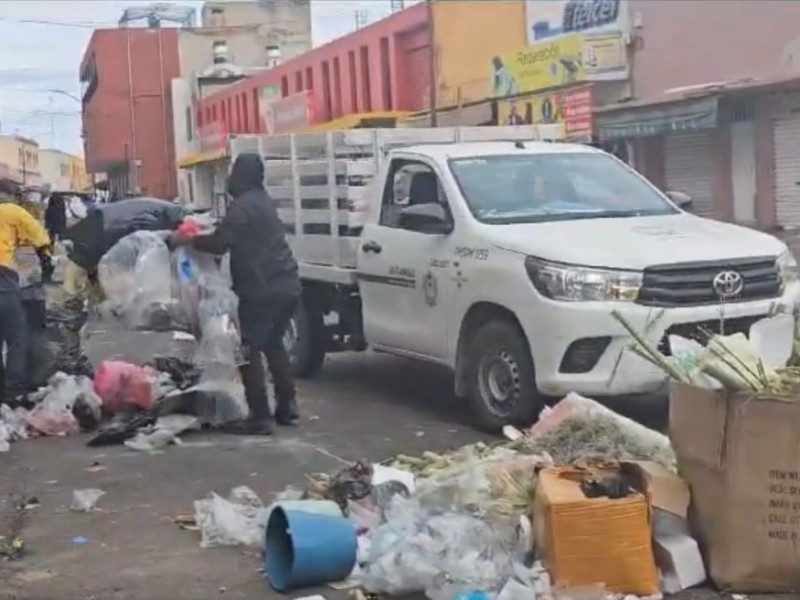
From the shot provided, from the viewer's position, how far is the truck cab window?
951 cm

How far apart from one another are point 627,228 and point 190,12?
6032cm

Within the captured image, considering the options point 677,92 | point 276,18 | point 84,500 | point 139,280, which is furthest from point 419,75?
point 276,18

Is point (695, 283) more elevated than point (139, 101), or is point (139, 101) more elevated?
point (139, 101)

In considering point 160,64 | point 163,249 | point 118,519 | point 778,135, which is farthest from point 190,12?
point 118,519

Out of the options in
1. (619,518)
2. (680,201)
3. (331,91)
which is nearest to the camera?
(619,518)

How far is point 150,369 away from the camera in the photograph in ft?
31.4

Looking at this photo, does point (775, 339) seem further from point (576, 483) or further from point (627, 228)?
point (627, 228)

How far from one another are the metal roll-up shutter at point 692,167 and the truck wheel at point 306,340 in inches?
606

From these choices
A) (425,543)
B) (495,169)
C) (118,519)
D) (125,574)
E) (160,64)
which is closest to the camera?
(425,543)

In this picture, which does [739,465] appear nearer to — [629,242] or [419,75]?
[629,242]

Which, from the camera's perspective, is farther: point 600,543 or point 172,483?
point 172,483

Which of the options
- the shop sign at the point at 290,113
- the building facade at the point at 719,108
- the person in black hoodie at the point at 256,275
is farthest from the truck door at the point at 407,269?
the shop sign at the point at 290,113

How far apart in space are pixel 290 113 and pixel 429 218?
111ft

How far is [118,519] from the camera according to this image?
6.70 metres
